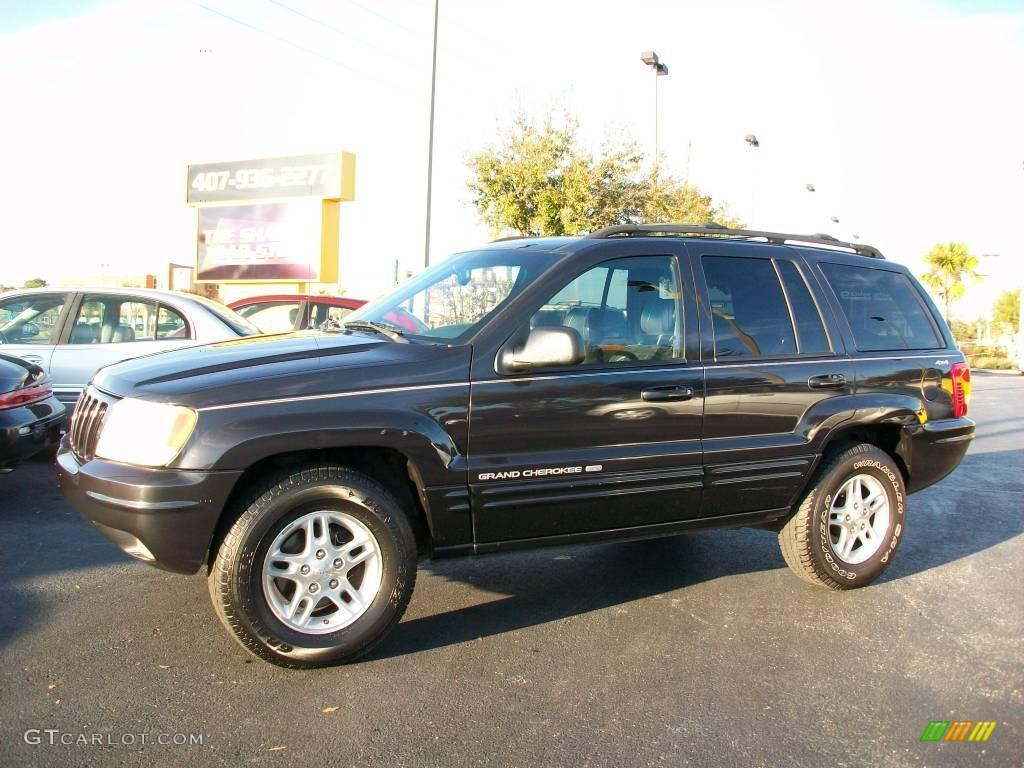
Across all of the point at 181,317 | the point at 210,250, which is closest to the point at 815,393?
the point at 181,317

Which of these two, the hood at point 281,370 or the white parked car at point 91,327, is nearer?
the hood at point 281,370

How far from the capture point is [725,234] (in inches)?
190

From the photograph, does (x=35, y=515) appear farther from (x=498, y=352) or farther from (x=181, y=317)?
(x=498, y=352)

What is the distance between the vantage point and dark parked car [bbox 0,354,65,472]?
230 inches

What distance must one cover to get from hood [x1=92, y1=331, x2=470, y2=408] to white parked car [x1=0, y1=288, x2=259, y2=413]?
13.4 feet

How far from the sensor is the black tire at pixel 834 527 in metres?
4.74

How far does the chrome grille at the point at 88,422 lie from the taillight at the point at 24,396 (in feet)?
7.22

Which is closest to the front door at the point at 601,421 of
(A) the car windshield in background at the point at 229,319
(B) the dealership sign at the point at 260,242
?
(A) the car windshield in background at the point at 229,319

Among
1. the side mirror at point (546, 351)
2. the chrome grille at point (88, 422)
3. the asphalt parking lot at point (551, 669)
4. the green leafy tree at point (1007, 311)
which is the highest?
the green leafy tree at point (1007, 311)

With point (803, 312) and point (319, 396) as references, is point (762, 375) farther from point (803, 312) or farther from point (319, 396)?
point (319, 396)

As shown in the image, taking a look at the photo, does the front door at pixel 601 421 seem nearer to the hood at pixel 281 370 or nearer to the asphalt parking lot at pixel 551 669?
the hood at pixel 281 370

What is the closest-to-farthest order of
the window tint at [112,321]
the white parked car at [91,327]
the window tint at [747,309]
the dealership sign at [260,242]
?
the window tint at [747,309] < the white parked car at [91,327] < the window tint at [112,321] < the dealership sign at [260,242]

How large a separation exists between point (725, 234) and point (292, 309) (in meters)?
8.04

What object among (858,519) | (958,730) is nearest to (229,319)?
(858,519)
